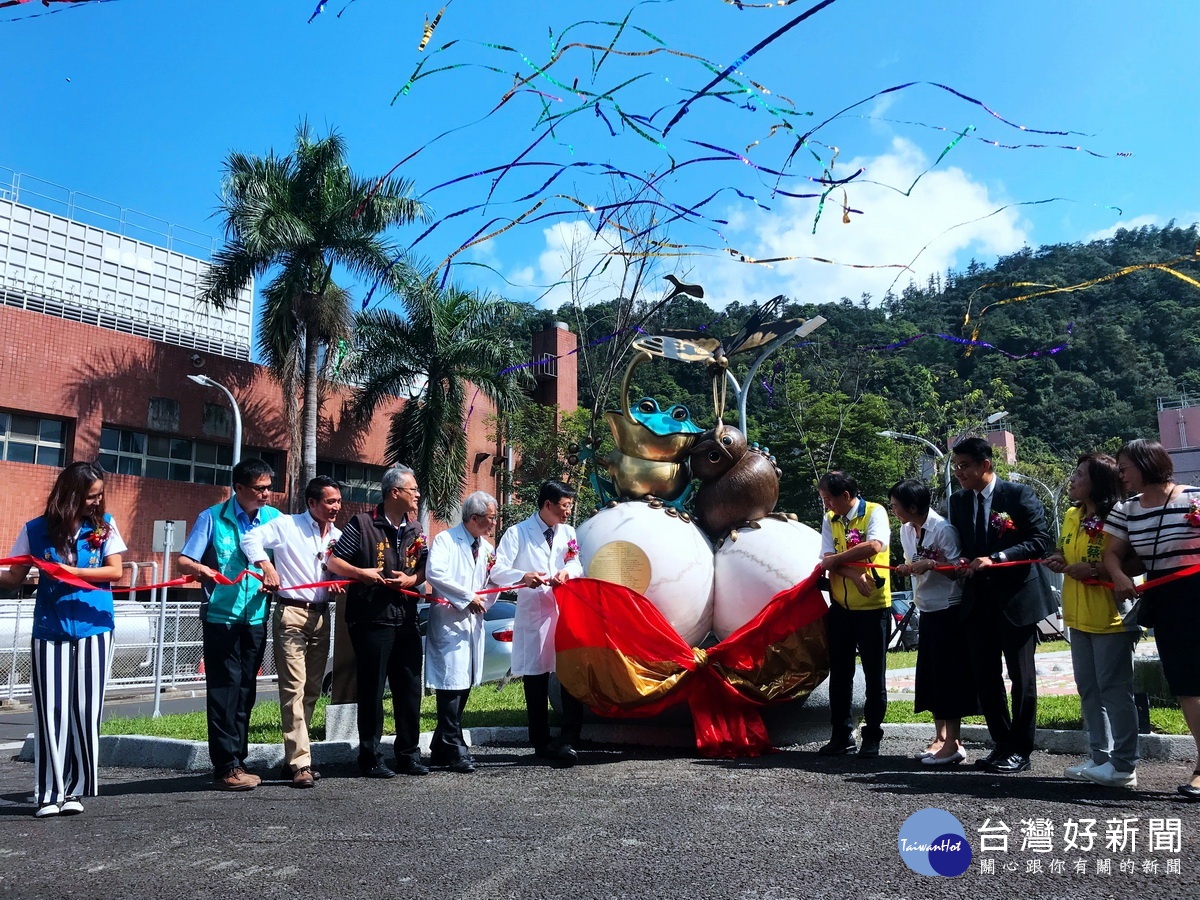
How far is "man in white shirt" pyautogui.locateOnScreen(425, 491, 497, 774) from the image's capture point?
6133 mm

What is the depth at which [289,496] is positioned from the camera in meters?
24.6

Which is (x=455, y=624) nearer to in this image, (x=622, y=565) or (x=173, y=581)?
(x=622, y=565)

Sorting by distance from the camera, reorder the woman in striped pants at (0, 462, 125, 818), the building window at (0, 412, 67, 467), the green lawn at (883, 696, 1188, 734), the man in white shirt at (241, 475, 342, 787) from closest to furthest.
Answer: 1. the woman in striped pants at (0, 462, 125, 818)
2. the man in white shirt at (241, 475, 342, 787)
3. the green lawn at (883, 696, 1188, 734)
4. the building window at (0, 412, 67, 467)

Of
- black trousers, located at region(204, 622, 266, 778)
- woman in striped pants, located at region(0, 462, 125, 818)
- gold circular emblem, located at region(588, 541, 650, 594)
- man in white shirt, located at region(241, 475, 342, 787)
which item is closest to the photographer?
woman in striped pants, located at region(0, 462, 125, 818)

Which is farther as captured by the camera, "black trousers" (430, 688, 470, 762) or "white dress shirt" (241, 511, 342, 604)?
"black trousers" (430, 688, 470, 762)

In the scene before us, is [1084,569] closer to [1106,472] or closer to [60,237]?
[1106,472]

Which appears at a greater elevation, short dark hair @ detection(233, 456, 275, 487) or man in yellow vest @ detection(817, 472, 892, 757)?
short dark hair @ detection(233, 456, 275, 487)

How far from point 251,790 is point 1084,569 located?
4.82m

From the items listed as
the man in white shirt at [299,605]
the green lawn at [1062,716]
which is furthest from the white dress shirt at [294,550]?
the green lawn at [1062,716]

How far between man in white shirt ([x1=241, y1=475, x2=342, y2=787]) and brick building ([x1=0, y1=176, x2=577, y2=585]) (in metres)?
15.1

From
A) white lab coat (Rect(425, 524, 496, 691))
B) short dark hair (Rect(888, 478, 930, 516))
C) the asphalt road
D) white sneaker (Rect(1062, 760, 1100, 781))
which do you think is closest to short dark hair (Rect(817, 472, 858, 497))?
short dark hair (Rect(888, 478, 930, 516))

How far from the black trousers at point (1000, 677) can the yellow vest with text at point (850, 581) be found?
588 millimetres

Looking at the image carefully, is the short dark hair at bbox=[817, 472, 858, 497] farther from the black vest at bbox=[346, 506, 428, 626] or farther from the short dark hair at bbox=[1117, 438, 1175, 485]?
the black vest at bbox=[346, 506, 428, 626]

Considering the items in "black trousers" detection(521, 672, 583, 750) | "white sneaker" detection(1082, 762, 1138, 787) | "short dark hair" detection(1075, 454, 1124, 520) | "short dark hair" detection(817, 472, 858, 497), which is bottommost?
"white sneaker" detection(1082, 762, 1138, 787)
